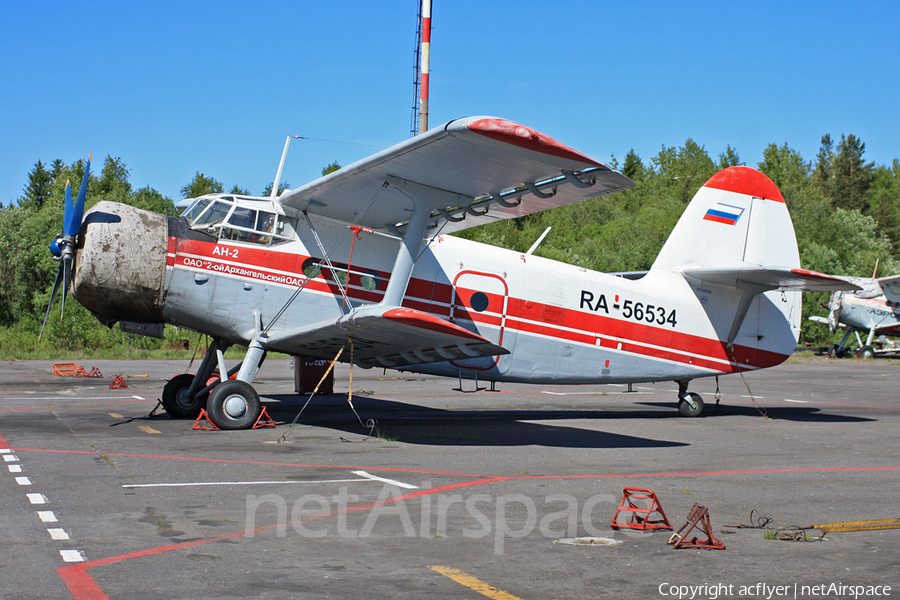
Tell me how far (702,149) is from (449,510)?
105m

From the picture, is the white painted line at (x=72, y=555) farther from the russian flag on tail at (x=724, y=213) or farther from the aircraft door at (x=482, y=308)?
the russian flag on tail at (x=724, y=213)

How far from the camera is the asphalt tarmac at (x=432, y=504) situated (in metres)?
5.20

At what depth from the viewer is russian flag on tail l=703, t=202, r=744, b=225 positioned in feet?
56.1

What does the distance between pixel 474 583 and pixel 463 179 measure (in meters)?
7.31

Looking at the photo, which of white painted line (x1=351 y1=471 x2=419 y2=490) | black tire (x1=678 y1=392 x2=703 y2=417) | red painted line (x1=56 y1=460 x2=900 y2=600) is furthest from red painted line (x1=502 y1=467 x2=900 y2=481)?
black tire (x1=678 y1=392 x2=703 y2=417)

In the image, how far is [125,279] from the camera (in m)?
12.4

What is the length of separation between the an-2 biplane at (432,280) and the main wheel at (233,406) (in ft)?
0.08

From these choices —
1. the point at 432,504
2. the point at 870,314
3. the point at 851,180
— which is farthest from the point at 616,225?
the point at 432,504

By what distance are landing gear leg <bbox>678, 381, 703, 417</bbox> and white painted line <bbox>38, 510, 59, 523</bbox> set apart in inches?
527

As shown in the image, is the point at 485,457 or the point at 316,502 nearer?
the point at 316,502

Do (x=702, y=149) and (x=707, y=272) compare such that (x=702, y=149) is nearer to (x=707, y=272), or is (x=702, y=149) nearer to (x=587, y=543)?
(x=707, y=272)

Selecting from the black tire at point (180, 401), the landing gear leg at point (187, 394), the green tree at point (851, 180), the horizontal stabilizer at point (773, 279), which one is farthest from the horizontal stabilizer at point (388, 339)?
the green tree at point (851, 180)

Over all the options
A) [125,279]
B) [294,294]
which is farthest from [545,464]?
[125,279]

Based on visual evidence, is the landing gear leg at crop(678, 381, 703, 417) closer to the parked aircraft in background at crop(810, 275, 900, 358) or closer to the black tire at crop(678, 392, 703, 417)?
the black tire at crop(678, 392, 703, 417)
